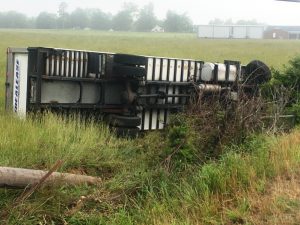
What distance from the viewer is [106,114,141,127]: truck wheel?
31.6ft

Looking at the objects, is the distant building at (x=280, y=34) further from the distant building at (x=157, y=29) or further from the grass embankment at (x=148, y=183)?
the grass embankment at (x=148, y=183)

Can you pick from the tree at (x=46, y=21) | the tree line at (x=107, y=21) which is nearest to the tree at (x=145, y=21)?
the tree line at (x=107, y=21)

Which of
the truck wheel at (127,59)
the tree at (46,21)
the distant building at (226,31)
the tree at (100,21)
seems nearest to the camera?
the truck wheel at (127,59)

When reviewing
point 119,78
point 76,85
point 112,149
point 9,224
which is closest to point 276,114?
point 112,149

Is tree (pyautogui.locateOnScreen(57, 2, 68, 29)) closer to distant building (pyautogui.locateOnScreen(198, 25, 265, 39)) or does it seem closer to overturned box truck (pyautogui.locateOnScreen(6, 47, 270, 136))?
distant building (pyautogui.locateOnScreen(198, 25, 265, 39))

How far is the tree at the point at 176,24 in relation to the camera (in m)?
163

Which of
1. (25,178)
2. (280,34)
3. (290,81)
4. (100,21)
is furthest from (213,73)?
(100,21)

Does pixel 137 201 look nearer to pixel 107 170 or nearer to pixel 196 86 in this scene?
pixel 107 170

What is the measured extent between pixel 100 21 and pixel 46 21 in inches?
810

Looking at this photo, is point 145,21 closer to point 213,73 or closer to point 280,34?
point 280,34

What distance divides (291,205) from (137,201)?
168 centimetres

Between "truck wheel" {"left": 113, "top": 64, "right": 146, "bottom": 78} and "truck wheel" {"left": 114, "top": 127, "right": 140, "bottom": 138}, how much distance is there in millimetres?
998

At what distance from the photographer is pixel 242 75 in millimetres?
12164

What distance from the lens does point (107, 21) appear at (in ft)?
573
